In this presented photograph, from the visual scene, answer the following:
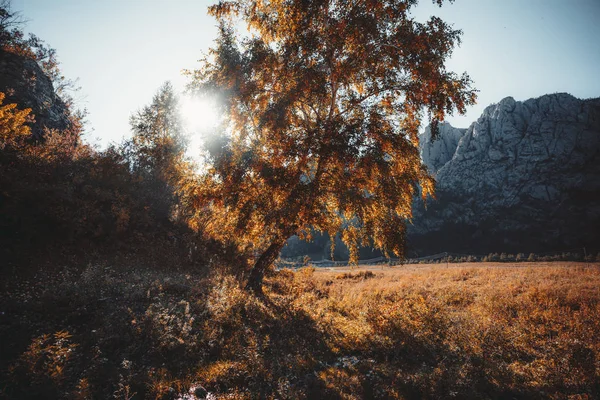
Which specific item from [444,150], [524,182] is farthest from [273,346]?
[444,150]

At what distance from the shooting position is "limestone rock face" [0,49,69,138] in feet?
60.1

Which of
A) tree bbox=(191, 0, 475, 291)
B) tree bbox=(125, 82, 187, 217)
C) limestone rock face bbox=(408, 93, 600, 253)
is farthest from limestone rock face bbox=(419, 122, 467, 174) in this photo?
tree bbox=(191, 0, 475, 291)

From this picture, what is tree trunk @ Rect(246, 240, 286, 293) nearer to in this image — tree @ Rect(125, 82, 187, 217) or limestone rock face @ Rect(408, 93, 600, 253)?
tree @ Rect(125, 82, 187, 217)

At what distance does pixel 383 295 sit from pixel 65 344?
37.3ft

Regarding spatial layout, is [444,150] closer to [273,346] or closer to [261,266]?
[261,266]

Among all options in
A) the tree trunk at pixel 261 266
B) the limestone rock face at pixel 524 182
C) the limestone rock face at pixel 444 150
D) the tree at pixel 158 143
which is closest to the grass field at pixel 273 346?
the tree trunk at pixel 261 266

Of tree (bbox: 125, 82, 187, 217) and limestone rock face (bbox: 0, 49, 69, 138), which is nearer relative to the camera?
limestone rock face (bbox: 0, 49, 69, 138)

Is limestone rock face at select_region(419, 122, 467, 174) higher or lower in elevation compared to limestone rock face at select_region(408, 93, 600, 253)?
higher

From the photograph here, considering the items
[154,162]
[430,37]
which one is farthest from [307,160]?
[154,162]

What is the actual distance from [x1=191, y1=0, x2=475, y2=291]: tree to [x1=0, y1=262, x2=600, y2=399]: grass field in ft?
9.37

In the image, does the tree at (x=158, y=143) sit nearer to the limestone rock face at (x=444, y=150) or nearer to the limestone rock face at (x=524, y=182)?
the limestone rock face at (x=524, y=182)

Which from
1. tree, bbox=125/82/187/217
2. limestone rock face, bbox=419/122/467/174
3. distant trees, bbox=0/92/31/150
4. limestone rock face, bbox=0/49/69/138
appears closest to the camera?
distant trees, bbox=0/92/31/150

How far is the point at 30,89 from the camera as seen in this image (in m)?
19.4

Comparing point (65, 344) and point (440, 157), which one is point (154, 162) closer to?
point (65, 344)
